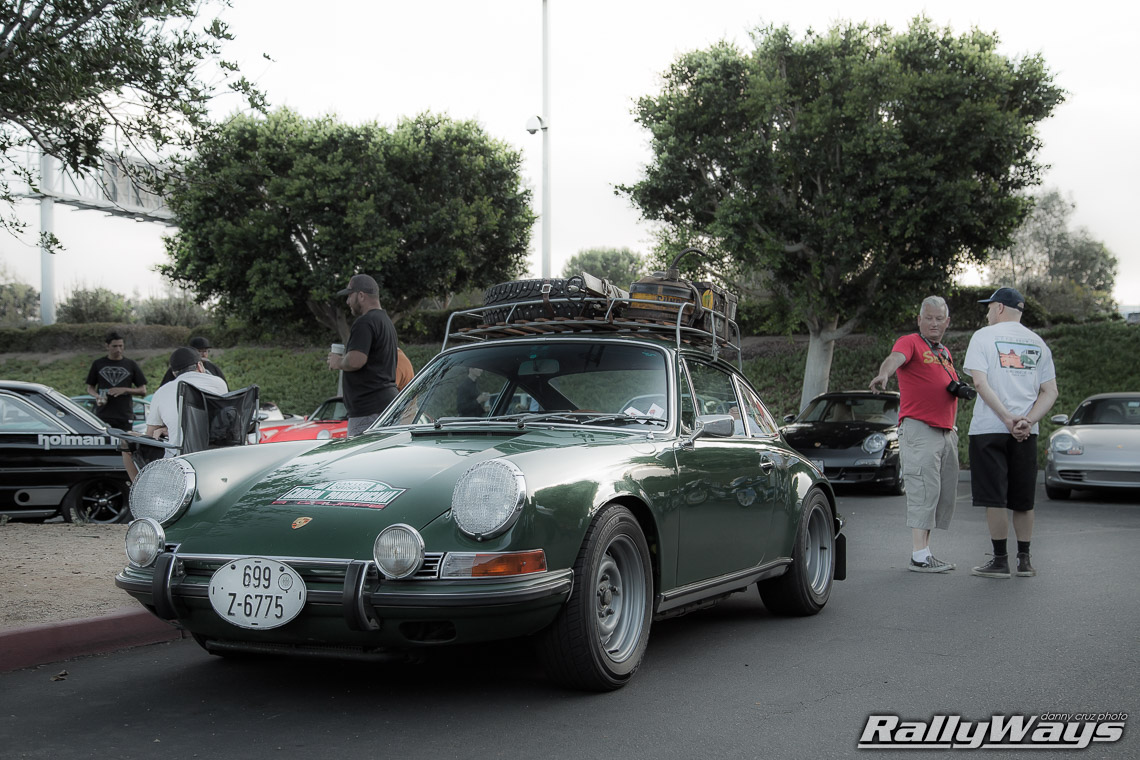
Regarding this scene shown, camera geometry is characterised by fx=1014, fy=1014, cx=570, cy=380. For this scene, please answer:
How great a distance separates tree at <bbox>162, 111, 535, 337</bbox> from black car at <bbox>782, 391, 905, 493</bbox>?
1336 centimetres

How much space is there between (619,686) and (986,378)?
162 inches

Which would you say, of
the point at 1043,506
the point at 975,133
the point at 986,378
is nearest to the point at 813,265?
the point at 975,133

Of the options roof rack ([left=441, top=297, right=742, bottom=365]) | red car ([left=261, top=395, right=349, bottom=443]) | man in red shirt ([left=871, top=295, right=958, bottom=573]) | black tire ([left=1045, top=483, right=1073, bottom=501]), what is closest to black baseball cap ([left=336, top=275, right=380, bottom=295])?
roof rack ([left=441, top=297, right=742, bottom=365])

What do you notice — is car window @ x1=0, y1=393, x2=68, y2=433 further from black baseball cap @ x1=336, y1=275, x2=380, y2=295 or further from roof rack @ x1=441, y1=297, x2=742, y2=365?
roof rack @ x1=441, y1=297, x2=742, y2=365

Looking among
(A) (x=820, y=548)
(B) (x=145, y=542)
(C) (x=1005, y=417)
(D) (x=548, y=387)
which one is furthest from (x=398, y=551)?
(C) (x=1005, y=417)

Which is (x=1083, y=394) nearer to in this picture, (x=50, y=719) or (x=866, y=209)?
(x=866, y=209)

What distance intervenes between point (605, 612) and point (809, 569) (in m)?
2.21

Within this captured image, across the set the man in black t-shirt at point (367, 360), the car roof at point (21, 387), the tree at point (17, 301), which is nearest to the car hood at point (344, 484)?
the man in black t-shirt at point (367, 360)

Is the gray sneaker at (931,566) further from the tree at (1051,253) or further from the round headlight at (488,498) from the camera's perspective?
the tree at (1051,253)

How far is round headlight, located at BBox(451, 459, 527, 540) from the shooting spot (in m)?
3.47

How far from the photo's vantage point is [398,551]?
3.41 meters

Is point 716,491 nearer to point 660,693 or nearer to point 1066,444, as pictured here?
point 660,693

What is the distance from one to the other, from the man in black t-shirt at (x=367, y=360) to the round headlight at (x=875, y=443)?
26.4 ft

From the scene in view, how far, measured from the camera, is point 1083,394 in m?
22.4
